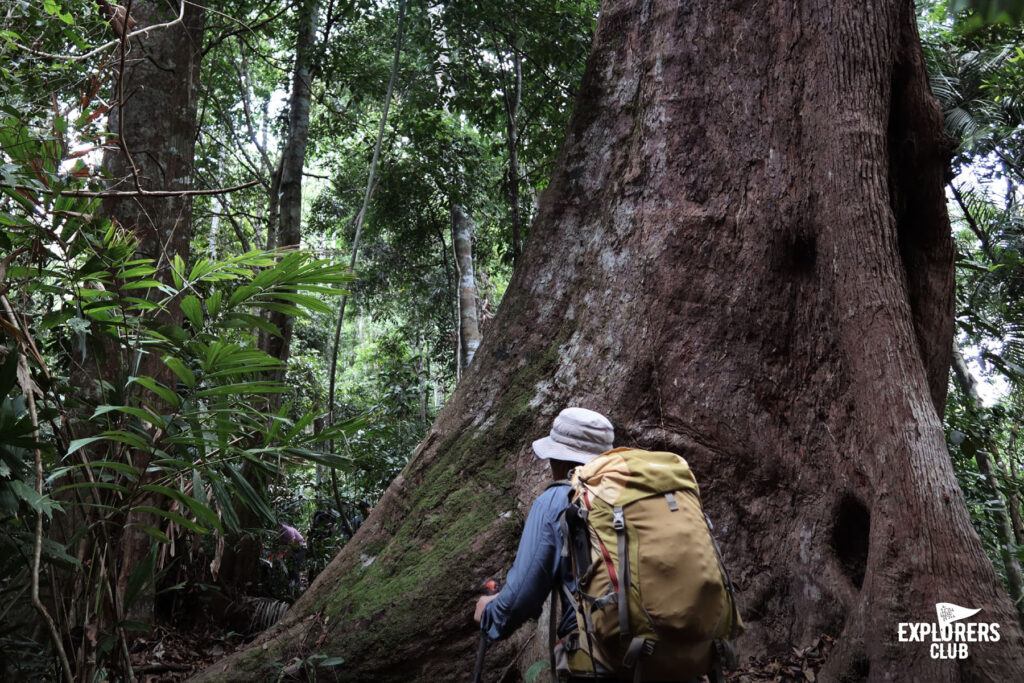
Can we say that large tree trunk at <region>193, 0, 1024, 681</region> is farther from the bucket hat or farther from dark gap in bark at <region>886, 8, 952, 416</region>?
the bucket hat

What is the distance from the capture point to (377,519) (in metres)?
3.84

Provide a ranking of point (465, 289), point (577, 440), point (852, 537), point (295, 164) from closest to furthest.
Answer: point (577, 440) < point (852, 537) < point (295, 164) < point (465, 289)

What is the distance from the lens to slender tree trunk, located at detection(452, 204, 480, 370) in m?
8.95

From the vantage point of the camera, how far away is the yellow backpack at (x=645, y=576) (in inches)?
75.8

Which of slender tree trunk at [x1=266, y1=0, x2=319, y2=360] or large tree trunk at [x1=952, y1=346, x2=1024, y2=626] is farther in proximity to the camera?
slender tree trunk at [x1=266, y1=0, x2=319, y2=360]

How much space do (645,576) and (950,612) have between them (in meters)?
1.52

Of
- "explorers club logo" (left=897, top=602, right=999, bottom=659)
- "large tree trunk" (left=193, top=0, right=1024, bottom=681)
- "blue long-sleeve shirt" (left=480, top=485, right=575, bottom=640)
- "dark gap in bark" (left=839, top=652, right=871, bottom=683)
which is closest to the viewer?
"blue long-sleeve shirt" (left=480, top=485, right=575, bottom=640)

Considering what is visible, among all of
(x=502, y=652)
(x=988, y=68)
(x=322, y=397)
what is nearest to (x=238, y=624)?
(x=502, y=652)

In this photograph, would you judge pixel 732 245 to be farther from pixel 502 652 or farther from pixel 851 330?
pixel 502 652

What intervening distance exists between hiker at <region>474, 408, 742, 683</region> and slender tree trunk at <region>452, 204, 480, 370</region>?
639 centimetres

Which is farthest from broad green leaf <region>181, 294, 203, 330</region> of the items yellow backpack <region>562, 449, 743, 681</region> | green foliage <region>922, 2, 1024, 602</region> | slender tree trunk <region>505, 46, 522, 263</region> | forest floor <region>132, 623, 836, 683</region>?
green foliage <region>922, 2, 1024, 602</region>

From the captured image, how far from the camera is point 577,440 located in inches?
98.6

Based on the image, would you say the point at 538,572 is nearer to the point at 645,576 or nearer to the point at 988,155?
the point at 645,576

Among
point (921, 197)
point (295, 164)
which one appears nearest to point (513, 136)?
point (295, 164)
